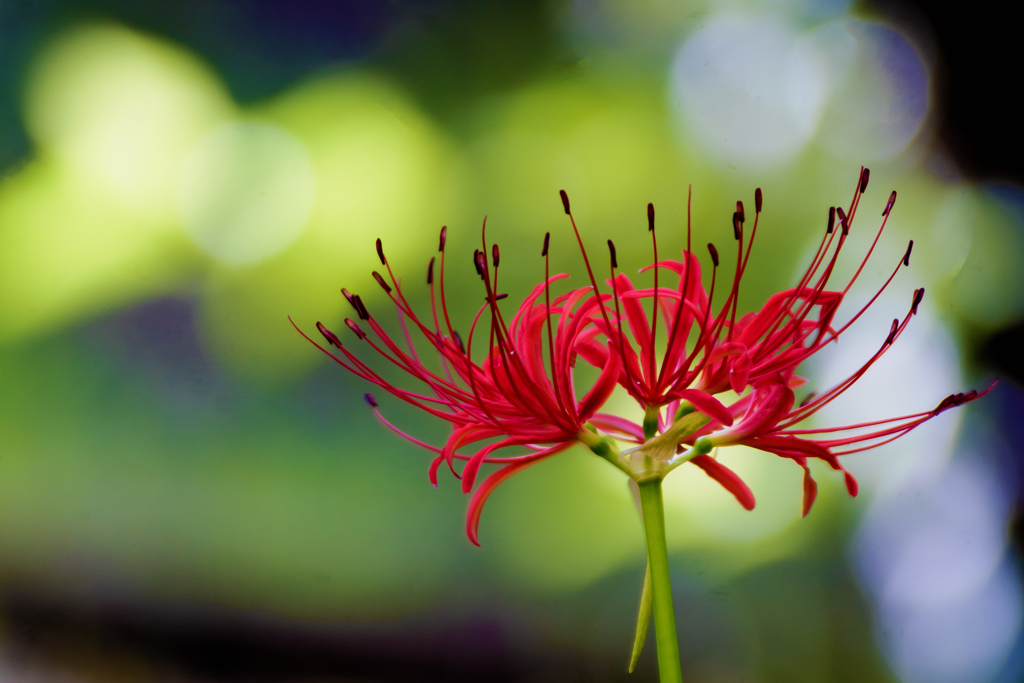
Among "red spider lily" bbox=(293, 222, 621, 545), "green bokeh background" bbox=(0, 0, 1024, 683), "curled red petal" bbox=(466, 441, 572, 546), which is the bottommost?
"curled red petal" bbox=(466, 441, 572, 546)

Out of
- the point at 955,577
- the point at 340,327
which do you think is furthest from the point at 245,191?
the point at 955,577

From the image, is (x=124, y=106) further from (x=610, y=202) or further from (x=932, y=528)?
(x=932, y=528)

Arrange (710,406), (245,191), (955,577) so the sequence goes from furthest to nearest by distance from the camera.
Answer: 1. (245,191)
2. (955,577)
3. (710,406)

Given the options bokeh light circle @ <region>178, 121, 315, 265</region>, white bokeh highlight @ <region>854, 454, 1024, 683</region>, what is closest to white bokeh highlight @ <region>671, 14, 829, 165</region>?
white bokeh highlight @ <region>854, 454, 1024, 683</region>

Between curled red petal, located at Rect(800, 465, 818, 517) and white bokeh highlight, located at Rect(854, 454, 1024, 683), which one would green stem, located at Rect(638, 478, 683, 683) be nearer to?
curled red petal, located at Rect(800, 465, 818, 517)

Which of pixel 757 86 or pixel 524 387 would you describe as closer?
pixel 524 387

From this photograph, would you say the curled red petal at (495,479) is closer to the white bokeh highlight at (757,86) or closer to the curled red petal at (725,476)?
the curled red petal at (725,476)

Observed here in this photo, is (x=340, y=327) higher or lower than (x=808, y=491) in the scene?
higher

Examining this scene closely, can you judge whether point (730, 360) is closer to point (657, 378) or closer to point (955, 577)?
point (657, 378)

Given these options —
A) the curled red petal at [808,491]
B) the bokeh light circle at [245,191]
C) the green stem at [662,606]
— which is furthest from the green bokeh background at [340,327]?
the green stem at [662,606]
